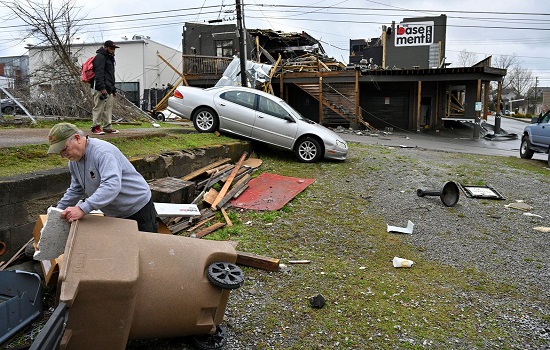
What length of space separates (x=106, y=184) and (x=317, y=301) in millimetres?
2208

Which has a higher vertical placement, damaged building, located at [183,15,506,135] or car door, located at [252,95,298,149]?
damaged building, located at [183,15,506,135]

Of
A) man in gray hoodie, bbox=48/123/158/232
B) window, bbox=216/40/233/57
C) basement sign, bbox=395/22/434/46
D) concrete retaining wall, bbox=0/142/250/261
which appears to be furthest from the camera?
window, bbox=216/40/233/57

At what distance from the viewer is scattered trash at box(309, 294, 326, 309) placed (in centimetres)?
430

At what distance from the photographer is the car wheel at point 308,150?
11156 mm

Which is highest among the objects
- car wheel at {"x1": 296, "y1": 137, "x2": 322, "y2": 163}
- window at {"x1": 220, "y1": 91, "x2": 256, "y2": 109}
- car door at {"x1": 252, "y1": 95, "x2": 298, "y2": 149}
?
window at {"x1": 220, "y1": 91, "x2": 256, "y2": 109}

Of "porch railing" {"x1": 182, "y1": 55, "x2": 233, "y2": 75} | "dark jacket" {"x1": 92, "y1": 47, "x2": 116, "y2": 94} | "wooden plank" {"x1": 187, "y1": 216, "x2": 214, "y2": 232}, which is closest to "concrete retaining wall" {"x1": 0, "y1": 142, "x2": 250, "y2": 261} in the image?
"wooden plank" {"x1": 187, "y1": 216, "x2": 214, "y2": 232}

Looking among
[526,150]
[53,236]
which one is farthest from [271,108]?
[526,150]

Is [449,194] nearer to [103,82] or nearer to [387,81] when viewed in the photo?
[103,82]

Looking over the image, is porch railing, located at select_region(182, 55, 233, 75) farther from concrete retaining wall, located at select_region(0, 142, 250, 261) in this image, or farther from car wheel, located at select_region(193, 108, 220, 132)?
concrete retaining wall, located at select_region(0, 142, 250, 261)

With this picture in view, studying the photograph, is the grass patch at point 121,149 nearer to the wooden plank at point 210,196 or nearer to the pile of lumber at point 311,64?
the wooden plank at point 210,196

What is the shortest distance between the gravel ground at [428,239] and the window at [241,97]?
5.30ft

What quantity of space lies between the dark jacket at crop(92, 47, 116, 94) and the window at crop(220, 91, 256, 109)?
3.29 metres

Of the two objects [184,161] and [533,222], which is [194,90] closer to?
[184,161]

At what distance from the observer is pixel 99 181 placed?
3.58 metres
